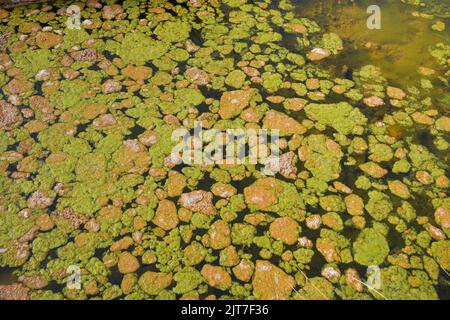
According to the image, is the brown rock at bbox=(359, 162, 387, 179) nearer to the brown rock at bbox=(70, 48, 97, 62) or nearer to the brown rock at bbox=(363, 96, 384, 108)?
the brown rock at bbox=(363, 96, 384, 108)

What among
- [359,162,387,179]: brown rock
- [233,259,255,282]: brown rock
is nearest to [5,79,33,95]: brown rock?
[233,259,255,282]: brown rock

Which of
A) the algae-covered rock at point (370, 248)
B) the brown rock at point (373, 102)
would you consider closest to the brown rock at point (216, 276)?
the algae-covered rock at point (370, 248)

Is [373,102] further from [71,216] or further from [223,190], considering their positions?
[71,216]

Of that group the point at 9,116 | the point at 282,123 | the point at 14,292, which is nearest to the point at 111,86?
the point at 9,116

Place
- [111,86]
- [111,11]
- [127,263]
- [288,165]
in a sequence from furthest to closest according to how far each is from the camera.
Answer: [111,11] < [111,86] < [288,165] < [127,263]

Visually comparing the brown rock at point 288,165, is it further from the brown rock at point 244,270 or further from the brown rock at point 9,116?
the brown rock at point 9,116
